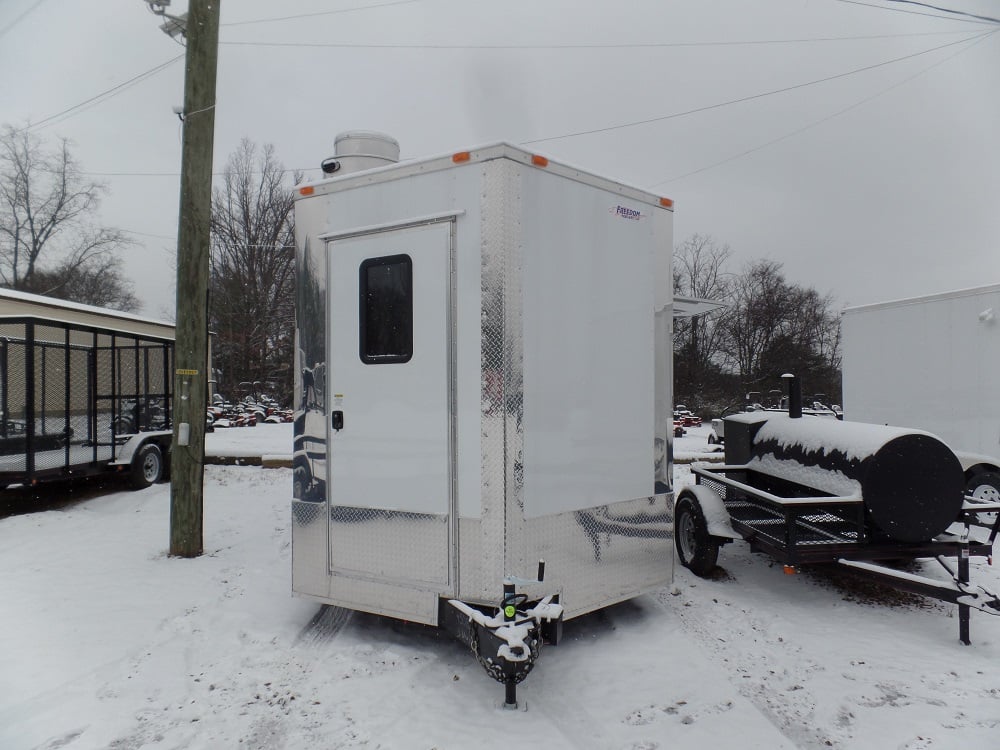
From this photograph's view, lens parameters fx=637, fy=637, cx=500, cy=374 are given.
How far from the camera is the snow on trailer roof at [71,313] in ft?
39.3

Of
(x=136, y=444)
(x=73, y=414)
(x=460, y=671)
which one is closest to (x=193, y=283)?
(x=460, y=671)

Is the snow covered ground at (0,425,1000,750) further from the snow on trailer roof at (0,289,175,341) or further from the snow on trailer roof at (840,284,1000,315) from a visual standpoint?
the snow on trailer roof at (0,289,175,341)

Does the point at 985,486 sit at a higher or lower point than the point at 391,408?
lower

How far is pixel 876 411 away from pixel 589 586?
6423 millimetres

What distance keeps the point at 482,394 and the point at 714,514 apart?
2.64 meters

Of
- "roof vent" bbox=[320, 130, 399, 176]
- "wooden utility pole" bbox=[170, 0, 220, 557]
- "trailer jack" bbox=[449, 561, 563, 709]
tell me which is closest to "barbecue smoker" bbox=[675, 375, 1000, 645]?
"trailer jack" bbox=[449, 561, 563, 709]

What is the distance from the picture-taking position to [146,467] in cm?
912

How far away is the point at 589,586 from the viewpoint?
3846mm

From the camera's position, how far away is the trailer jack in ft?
10.1

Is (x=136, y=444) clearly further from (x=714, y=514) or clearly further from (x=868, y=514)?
(x=868, y=514)

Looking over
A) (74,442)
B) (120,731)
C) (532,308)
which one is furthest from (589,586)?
(74,442)

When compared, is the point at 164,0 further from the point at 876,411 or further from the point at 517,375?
the point at 876,411

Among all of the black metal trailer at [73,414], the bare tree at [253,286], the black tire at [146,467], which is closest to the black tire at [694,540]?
the black metal trailer at [73,414]

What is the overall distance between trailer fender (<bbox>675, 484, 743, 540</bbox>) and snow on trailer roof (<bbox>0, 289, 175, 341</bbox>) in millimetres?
9564
